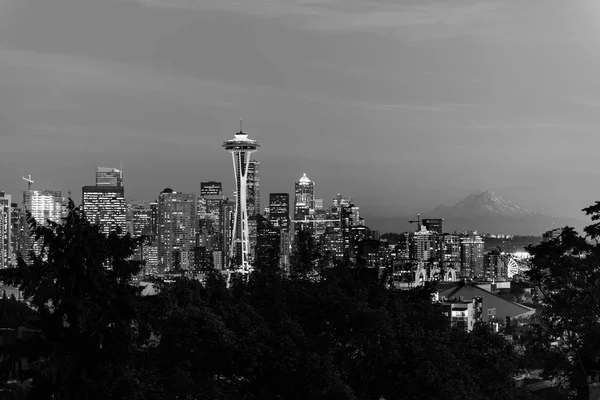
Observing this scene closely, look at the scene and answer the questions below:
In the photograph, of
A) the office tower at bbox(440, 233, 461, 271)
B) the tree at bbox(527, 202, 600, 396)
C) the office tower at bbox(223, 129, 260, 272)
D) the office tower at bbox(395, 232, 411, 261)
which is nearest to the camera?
the tree at bbox(527, 202, 600, 396)

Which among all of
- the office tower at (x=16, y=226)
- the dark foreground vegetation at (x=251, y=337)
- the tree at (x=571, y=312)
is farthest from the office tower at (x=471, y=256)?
the dark foreground vegetation at (x=251, y=337)

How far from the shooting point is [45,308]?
18.1m

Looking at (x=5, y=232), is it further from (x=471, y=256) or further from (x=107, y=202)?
(x=471, y=256)

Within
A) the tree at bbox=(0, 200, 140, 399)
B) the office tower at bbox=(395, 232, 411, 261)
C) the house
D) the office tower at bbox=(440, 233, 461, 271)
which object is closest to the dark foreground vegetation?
the tree at bbox=(0, 200, 140, 399)

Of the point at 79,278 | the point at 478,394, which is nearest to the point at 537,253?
the point at 478,394

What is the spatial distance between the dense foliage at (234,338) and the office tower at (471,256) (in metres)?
138

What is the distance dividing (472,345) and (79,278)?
12473 mm

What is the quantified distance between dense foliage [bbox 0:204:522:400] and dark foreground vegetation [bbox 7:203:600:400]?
1.0 inches

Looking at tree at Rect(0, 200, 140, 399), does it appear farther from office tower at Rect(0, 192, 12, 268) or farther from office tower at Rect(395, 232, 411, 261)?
office tower at Rect(0, 192, 12, 268)

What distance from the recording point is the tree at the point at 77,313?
58.2 ft

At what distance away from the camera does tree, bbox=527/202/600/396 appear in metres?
25.6

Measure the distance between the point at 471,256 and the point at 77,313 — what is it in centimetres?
16171

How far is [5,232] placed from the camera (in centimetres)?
17000

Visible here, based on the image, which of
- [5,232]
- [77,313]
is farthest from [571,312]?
[5,232]
